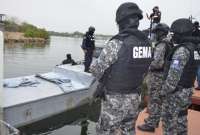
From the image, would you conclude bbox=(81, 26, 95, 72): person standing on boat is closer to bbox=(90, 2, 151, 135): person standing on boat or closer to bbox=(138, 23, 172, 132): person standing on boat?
bbox=(138, 23, 172, 132): person standing on boat

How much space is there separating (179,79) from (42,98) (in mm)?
4209

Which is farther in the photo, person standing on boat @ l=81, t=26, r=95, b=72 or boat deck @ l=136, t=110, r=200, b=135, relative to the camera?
person standing on boat @ l=81, t=26, r=95, b=72

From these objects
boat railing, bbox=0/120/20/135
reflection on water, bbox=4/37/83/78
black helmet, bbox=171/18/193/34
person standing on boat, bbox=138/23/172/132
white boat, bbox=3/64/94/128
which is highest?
black helmet, bbox=171/18/193/34

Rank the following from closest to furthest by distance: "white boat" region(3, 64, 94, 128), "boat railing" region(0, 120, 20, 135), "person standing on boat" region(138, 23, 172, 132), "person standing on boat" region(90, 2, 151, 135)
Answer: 1. "person standing on boat" region(90, 2, 151, 135)
2. "boat railing" region(0, 120, 20, 135)
3. "person standing on boat" region(138, 23, 172, 132)
4. "white boat" region(3, 64, 94, 128)

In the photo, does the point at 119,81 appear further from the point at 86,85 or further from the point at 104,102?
the point at 86,85

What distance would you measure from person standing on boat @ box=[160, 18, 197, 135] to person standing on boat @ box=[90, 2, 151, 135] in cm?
54

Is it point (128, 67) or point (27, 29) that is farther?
point (27, 29)

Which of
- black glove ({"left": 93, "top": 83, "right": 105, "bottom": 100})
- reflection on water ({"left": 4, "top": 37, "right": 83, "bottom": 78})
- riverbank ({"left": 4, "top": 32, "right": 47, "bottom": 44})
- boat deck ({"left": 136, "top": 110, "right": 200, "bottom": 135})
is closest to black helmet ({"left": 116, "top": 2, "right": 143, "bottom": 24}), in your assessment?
black glove ({"left": 93, "top": 83, "right": 105, "bottom": 100})

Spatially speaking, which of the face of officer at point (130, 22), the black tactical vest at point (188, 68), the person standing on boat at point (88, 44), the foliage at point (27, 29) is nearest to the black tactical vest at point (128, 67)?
the face of officer at point (130, 22)

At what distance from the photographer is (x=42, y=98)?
736 cm

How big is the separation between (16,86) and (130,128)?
16.2 ft

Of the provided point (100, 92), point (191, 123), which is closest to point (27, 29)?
point (191, 123)

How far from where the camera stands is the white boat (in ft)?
22.3

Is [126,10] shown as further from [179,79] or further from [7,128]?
[7,128]
